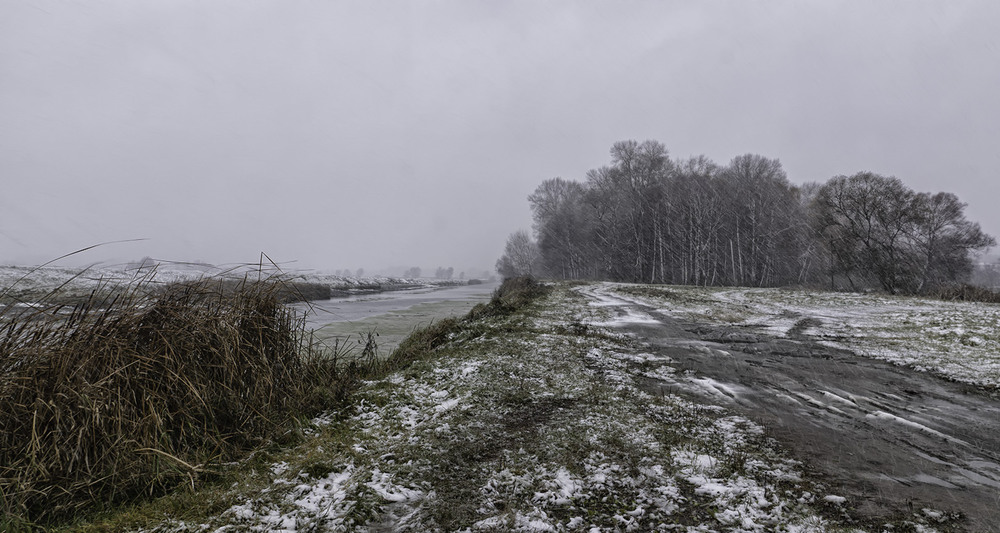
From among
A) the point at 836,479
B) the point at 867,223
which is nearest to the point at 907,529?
the point at 836,479

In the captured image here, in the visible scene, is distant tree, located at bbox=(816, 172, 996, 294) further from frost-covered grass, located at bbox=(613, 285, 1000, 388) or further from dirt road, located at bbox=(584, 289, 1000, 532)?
dirt road, located at bbox=(584, 289, 1000, 532)

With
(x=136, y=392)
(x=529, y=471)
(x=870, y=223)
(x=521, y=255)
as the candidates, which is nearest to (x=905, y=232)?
(x=870, y=223)

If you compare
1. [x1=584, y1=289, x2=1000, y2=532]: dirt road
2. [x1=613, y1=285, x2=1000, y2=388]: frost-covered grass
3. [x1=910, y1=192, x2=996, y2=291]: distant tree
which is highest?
[x1=910, y1=192, x2=996, y2=291]: distant tree

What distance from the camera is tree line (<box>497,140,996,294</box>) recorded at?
29.4 meters

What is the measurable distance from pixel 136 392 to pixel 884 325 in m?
18.0

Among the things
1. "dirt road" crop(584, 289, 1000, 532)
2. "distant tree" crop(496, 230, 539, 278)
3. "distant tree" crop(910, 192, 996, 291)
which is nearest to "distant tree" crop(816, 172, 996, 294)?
"distant tree" crop(910, 192, 996, 291)

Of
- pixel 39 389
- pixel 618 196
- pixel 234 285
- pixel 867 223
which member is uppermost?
pixel 618 196

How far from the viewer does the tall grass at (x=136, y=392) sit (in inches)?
122

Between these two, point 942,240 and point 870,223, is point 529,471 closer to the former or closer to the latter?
point 870,223

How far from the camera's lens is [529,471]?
359cm

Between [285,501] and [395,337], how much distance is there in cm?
1098

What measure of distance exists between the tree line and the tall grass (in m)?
40.1

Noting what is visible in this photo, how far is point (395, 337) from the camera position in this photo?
13836 mm

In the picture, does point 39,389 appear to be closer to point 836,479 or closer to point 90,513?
point 90,513
